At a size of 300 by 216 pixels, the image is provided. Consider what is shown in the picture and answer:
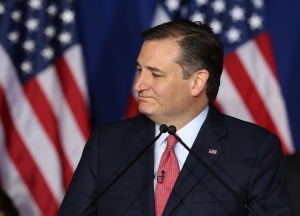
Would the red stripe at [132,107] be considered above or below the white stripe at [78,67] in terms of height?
below

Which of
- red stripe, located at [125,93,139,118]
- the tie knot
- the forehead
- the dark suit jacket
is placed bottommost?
red stripe, located at [125,93,139,118]

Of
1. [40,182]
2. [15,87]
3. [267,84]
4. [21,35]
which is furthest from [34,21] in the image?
[267,84]

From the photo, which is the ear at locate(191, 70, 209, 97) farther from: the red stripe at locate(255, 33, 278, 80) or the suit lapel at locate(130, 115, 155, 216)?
the red stripe at locate(255, 33, 278, 80)

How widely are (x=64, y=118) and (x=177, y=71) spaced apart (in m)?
1.36

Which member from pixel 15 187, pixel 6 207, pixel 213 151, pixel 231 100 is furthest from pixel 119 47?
pixel 213 151

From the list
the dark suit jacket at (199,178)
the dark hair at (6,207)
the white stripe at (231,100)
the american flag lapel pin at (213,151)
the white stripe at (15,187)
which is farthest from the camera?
the white stripe at (231,100)

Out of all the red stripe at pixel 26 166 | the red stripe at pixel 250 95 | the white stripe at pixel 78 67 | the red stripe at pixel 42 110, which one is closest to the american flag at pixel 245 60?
the red stripe at pixel 250 95

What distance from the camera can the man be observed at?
71.6 inches

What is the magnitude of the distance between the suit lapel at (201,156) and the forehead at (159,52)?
227 millimetres

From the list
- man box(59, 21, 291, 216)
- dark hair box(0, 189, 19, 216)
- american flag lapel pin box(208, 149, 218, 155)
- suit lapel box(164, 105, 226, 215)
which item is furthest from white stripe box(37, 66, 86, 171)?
american flag lapel pin box(208, 149, 218, 155)

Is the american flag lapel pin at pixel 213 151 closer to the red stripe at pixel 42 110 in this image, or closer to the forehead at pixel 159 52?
the forehead at pixel 159 52

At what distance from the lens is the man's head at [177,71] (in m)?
1.90

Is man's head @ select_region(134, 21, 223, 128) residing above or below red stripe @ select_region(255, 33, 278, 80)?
above

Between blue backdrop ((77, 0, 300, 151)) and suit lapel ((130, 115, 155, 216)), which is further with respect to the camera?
blue backdrop ((77, 0, 300, 151))
